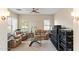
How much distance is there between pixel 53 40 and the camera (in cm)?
198

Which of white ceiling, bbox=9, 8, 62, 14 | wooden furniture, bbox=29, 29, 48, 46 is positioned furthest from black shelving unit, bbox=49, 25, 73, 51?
white ceiling, bbox=9, 8, 62, 14

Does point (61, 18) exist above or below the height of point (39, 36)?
above

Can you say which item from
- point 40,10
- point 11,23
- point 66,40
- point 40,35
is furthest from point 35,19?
point 66,40

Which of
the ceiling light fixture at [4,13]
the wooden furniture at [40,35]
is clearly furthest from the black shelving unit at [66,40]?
the ceiling light fixture at [4,13]

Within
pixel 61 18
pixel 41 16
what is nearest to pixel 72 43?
pixel 61 18

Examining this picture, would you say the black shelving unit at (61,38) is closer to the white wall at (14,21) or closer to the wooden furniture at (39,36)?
the wooden furniture at (39,36)

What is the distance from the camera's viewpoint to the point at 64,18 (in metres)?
1.94

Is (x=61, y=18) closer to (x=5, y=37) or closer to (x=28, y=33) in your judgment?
(x=28, y=33)

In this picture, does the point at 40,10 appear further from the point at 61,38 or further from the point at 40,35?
the point at 61,38

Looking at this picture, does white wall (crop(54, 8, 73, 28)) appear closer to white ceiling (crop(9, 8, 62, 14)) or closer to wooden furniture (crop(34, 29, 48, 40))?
white ceiling (crop(9, 8, 62, 14))
